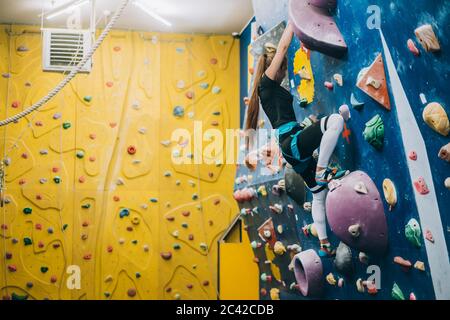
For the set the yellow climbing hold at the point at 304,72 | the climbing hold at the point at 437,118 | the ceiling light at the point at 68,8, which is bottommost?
the climbing hold at the point at 437,118

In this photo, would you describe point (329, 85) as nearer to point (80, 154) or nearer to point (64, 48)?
point (64, 48)

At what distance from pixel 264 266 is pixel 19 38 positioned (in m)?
3.13

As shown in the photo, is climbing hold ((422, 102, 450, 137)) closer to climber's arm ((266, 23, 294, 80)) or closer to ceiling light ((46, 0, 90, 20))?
climber's arm ((266, 23, 294, 80))

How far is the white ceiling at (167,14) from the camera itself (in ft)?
15.6

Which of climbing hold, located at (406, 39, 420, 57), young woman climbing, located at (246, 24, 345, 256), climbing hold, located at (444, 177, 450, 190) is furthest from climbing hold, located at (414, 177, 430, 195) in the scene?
young woman climbing, located at (246, 24, 345, 256)

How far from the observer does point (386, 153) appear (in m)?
2.27

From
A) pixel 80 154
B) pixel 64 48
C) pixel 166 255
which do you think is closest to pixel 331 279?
pixel 64 48

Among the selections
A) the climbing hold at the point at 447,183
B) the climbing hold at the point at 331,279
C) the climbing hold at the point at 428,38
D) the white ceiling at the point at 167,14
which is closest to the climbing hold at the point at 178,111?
the white ceiling at the point at 167,14

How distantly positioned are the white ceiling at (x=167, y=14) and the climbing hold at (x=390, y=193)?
2.90 meters

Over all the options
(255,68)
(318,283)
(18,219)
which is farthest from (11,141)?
(318,283)

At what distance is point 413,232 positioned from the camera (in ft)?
6.97

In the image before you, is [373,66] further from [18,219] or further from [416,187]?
[18,219]

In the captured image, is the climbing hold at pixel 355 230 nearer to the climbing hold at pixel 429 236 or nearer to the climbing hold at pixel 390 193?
the climbing hold at pixel 390 193

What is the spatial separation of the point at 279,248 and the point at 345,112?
3.82 feet
